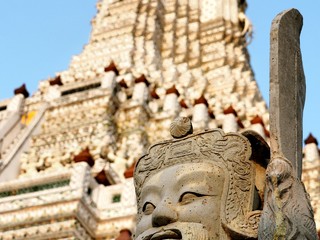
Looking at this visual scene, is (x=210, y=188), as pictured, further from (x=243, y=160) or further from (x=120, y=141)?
(x=120, y=141)

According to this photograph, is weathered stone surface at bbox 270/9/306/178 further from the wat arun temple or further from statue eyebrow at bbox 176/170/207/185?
the wat arun temple

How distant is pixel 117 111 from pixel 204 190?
12.8 metres

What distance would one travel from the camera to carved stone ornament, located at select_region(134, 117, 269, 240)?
3.50 m

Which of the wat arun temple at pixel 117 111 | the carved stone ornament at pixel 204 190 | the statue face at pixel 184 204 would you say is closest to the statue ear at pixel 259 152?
the carved stone ornament at pixel 204 190

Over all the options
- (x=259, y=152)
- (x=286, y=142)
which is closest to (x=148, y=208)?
(x=259, y=152)

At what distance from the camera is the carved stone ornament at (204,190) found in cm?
350

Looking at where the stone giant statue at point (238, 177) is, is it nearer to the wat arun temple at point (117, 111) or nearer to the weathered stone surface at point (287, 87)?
the weathered stone surface at point (287, 87)

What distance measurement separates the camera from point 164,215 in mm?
3539

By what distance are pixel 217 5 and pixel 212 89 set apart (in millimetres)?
7210

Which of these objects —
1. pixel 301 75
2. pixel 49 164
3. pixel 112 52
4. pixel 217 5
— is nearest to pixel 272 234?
pixel 301 75

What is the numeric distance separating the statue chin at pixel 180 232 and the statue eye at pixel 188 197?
126 millimetres

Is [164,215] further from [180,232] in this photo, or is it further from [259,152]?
[259,152]

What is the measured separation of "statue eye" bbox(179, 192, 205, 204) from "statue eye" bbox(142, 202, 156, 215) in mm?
181

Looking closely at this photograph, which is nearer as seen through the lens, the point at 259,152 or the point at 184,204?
the point at 184,204
